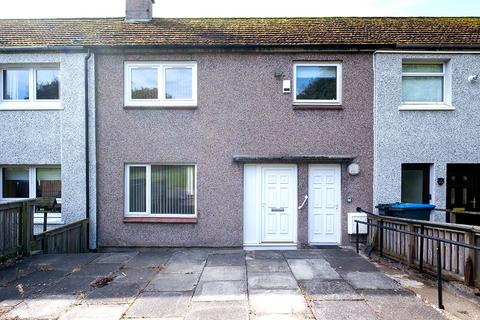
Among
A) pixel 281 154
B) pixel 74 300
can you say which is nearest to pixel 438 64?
pixel 281 154

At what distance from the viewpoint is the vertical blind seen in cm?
954

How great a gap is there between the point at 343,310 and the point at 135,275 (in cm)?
383

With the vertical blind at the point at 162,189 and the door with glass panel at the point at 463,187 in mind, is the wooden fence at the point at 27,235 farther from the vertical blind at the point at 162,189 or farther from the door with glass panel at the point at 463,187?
the door with glass panel at the point at 463,187

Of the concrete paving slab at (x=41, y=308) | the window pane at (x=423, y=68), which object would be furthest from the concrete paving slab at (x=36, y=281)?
the window pane at (x=423, y=68)

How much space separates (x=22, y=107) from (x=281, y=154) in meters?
7.14

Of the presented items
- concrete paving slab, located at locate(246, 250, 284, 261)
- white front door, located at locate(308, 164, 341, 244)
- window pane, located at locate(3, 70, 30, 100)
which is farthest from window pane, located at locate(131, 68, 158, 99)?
concrete paving slab, located at locate(246, 250, 284, 261)

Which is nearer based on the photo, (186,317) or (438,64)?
(186,317)

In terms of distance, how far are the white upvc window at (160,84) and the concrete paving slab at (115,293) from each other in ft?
16.5

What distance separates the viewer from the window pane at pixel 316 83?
952 centimetres

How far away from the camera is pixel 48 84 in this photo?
970 cm

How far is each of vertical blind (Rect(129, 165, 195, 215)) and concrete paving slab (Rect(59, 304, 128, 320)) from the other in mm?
4545

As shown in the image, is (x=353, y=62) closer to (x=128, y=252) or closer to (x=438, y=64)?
(x=438, y=64)

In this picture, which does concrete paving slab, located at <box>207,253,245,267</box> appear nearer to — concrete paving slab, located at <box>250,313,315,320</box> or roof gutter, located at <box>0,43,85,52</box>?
concrete paving slab, located at <box>250,313,315,320</box>

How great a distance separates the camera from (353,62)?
9.38 meters
